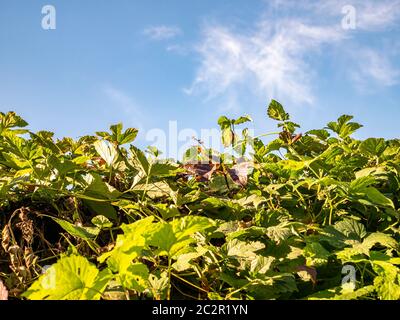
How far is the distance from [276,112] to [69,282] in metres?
1.39

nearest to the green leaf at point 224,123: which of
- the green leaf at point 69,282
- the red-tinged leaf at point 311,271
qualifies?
the red-tinged leaf at point 311,271

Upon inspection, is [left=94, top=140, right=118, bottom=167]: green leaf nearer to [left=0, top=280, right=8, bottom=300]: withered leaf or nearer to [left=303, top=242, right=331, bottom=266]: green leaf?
[left=0, top=280, right=8, bottom=300]: withered leaf

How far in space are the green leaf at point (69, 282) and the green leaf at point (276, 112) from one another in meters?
1.32

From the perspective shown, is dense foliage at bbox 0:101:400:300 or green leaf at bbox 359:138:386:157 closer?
dense foliage at bbox 0:101:400:300

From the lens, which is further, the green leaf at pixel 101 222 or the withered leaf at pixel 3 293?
the green leaf at pixel 101 222

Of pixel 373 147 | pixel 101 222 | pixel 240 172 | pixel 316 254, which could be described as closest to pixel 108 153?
pixel 101 222

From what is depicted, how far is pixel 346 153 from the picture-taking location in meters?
1.97

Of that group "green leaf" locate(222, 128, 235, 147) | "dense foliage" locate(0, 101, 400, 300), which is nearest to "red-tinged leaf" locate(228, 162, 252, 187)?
"dense foliage" locate(0, 101, 400, 300)

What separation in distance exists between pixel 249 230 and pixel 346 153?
859 mm

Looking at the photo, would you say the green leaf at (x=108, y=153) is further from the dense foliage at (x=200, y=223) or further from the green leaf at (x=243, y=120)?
the green leaf at (x=243, y=120)

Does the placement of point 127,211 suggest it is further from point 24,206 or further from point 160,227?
point 160,227

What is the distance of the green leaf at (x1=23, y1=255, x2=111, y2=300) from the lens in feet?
3.33

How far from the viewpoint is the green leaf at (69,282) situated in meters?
1.01
